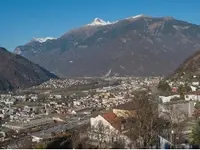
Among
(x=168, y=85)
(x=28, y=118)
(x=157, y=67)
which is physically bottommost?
(x=28, y=118)

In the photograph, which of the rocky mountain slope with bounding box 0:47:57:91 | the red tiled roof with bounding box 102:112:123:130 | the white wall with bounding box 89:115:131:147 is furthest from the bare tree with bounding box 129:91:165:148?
the rocky mountain slope with bounding box 0:47:57:91

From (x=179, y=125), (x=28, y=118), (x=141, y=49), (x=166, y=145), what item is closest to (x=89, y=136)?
(x=179, y=125)

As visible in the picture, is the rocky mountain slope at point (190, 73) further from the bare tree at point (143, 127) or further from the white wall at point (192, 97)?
the bare tree at point (143, 127)

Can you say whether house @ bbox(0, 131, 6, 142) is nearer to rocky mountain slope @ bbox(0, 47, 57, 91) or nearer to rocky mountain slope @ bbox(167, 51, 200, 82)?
Answer: rocky mountain slope @ bbox(167, 51, 200, 82)

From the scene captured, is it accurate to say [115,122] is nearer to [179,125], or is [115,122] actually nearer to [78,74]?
[179,125]

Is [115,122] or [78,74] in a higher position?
[78,74]

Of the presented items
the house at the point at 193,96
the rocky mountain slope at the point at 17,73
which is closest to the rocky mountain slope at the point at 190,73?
the house at the point at 193,96

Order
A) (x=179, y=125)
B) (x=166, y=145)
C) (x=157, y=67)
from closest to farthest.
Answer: (x=166, y=145) < (x=179, y=125) < (x=157, y=67)
